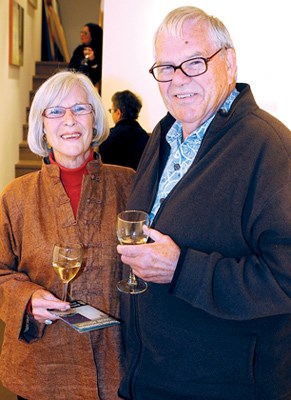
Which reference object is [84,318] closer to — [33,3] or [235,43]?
[235,43]

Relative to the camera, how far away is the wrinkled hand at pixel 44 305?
5.15 feet

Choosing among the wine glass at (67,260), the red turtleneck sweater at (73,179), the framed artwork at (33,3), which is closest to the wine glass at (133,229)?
the wine glass at (67,260)

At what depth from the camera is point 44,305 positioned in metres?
1.61

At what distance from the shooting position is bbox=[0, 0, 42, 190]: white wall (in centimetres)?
573

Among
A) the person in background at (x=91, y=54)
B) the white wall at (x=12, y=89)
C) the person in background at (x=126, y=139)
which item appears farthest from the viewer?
the person in background at (x=91, y=54)

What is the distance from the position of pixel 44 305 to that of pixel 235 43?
3961mm

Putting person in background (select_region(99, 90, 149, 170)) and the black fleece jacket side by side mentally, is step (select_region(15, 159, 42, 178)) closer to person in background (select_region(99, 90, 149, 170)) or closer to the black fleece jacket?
person in background (select_region(99, 90, 149, 170))

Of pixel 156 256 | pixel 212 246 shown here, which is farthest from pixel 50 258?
pixel 212 246

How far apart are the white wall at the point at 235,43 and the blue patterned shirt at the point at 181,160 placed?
11.9ft

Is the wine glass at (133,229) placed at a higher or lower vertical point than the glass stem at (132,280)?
higher

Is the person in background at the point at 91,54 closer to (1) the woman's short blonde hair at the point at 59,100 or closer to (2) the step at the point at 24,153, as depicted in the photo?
(2) the step at the point at 24,153

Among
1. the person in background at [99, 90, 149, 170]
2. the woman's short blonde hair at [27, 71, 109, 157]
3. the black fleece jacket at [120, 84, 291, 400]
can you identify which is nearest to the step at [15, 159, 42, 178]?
the person in background at [99, 90, 149, 170]

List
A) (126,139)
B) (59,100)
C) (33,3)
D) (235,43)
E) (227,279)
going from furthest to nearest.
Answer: (33,3) → (235,43) → (126,139) → (59,100) → (227,279)

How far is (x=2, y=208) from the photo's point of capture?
1783 millimetres
